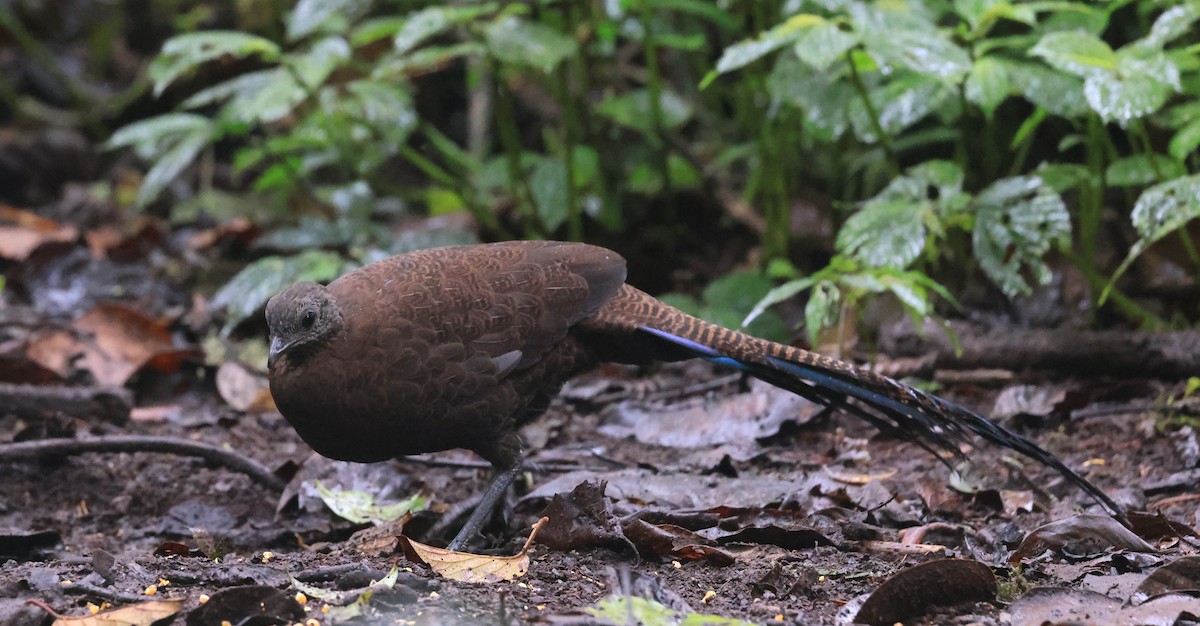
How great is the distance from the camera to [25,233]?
6664 millimetres

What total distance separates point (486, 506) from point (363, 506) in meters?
0.45

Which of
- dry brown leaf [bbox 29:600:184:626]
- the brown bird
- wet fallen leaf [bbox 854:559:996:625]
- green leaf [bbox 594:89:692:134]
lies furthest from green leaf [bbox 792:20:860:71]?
dry brown leaf [bbox 29:600:184:626]

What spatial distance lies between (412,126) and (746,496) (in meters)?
2.71

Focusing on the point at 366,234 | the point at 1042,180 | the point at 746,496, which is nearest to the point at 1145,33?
the point at 1042,180

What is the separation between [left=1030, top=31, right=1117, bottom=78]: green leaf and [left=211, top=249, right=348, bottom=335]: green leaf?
304cm

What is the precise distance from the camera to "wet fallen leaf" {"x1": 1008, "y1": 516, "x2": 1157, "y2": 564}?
3.16m

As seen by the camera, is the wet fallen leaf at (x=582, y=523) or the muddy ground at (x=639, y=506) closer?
the muddy ground at (x=639, y=506)

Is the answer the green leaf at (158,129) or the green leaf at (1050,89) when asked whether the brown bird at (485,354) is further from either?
the green leaf at (158,129)

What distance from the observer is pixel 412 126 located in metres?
5.61

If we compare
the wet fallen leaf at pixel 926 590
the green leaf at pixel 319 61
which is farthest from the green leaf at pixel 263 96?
the wet fallen leaf at pixel 926 590

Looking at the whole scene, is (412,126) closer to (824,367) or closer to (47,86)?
(824,367)

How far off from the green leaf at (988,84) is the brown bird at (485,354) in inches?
52.0

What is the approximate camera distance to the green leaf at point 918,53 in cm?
432

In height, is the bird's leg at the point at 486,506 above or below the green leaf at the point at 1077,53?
below
